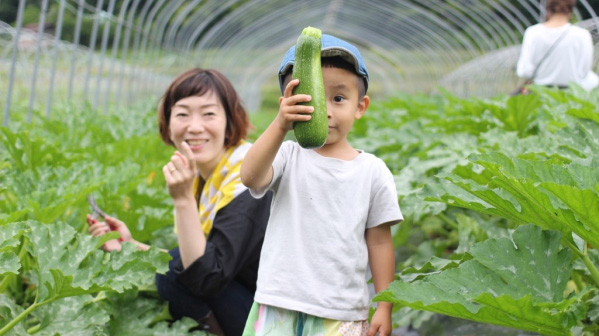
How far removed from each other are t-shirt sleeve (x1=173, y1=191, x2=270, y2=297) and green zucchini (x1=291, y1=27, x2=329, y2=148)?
1072 mm

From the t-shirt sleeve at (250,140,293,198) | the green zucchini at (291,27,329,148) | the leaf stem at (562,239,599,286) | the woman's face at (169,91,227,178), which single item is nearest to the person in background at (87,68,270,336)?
the woman's face at (169,91,227,178)

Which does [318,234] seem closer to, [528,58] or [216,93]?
[216,93]

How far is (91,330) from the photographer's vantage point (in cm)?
271

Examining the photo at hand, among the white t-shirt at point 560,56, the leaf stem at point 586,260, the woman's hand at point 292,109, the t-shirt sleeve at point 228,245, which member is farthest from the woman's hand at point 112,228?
the white t-shirt at point 560,56

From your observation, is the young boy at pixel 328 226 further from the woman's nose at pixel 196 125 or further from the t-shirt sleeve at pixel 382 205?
the woman's nose at pixel 196 125

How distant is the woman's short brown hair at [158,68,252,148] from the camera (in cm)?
339

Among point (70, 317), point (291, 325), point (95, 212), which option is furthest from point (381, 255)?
point (95, 212)

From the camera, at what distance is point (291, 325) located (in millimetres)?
2322

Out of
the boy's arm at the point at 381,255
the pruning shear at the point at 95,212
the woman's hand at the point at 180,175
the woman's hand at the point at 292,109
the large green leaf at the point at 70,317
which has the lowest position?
the large green leaf at the point at 70,317

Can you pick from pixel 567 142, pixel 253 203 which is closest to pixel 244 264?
pixel 253 203

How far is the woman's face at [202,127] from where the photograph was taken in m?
3.27

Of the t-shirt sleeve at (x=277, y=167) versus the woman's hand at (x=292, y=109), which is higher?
the woman's hand at (x=292, y=109)

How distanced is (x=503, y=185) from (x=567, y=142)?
0.93 metres

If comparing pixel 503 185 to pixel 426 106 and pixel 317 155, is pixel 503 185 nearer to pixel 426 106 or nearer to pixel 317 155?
pixel 317 155
